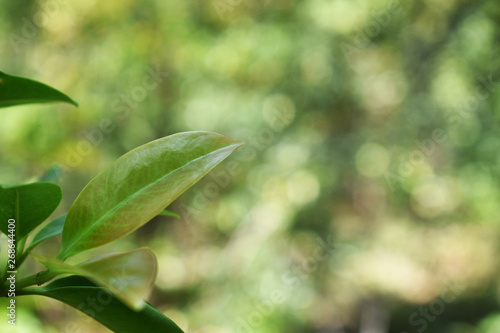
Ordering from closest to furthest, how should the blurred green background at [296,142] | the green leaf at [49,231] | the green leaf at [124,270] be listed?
the green leaf at [124,270]
the green leaf at [49,231]
the blurred green background at [296,142]

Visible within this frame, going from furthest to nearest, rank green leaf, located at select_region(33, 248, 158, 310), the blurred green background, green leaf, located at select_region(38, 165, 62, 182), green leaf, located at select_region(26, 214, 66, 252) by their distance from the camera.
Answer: the blurred green background
green leaf, located at select_region(38, 165, 62, 182)
green leaf, located at select_region(26, 214, 66, 252)
green leaf, located at select_region(33, 248, 158, 310)

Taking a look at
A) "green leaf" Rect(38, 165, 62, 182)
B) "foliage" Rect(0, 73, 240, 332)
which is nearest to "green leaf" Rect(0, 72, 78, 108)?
"foliage" Rect(0, 73, 240, 332)

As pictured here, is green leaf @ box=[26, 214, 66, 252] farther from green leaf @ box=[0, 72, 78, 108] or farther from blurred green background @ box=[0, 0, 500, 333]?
blurred green background @ box=[0, 0, 500, 333]

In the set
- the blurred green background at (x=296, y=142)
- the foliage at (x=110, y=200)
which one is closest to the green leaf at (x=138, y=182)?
the foliage at (x=110, y=200)

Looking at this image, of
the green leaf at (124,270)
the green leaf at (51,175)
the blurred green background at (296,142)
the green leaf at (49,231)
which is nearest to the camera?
the green leaf at (124,270)

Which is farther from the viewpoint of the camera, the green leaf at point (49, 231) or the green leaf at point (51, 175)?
the green leaf at point (51, 175)

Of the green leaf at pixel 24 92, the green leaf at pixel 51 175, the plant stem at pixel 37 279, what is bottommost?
the green leaf at pixel 51 175

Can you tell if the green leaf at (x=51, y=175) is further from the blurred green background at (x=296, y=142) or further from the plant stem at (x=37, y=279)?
the blurred green background at (x=296, y=142)
